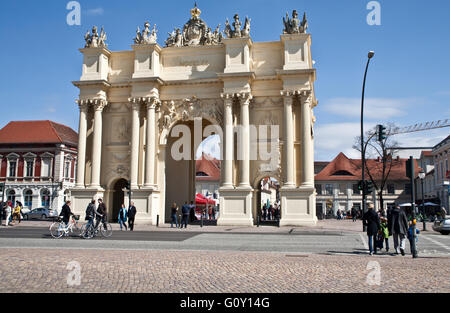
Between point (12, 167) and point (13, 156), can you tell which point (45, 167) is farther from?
point (13, 156)

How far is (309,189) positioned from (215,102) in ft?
32.1

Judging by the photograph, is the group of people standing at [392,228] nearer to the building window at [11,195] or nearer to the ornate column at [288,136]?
the ornate column at [288,136]

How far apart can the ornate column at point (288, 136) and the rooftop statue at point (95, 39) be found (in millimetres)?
15530

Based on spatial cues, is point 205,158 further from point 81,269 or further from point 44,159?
point 81,269

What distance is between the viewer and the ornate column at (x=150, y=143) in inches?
1307

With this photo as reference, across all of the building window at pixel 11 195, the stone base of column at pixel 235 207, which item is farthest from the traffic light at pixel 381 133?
the building window at pixel 11 195

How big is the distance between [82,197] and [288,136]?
54.1 ft

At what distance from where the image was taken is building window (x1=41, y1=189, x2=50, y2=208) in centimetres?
5896

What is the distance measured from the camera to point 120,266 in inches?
419

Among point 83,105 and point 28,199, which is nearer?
point 83,105

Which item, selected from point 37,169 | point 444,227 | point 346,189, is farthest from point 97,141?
point 346,189

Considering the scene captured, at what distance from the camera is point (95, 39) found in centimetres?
3559

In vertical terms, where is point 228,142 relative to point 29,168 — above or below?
below

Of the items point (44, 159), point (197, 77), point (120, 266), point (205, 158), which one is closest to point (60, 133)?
point (44, 159)
